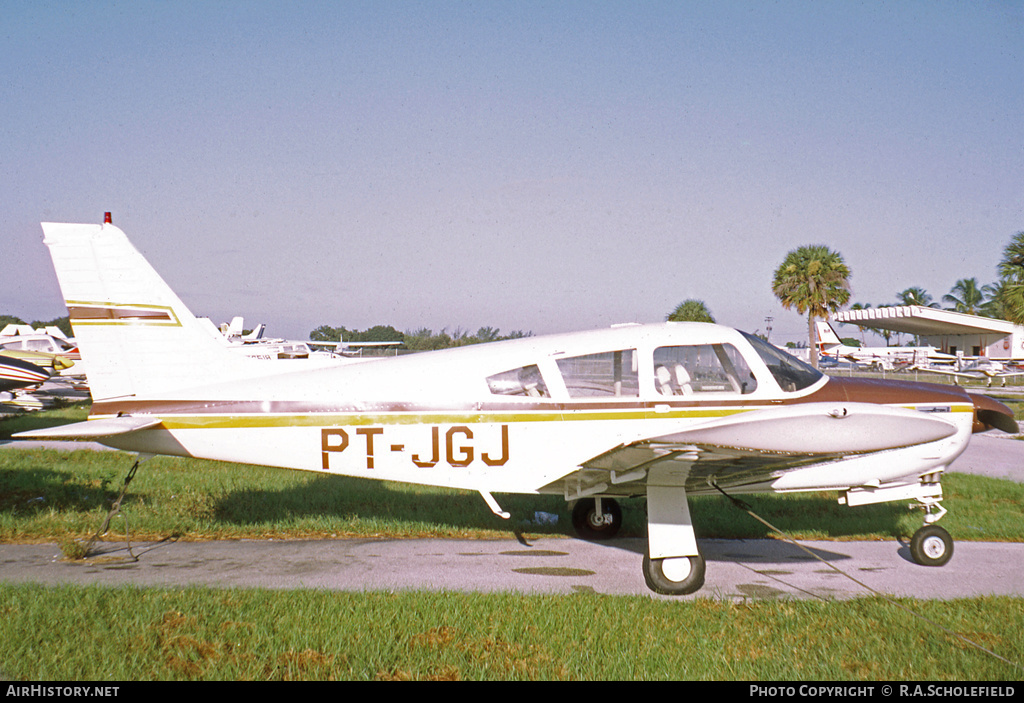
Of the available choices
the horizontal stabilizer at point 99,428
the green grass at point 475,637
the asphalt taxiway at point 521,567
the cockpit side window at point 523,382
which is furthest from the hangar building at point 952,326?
the horizontal stabilizer at point 99,428

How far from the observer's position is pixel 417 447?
19.6 feet

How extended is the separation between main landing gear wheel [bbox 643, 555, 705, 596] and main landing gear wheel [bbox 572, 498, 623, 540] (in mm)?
1796

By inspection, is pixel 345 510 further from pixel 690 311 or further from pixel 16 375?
pixel 690 311

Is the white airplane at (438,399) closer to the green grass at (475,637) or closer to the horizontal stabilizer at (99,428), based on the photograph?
the horizontal stabilizer at (99,428)

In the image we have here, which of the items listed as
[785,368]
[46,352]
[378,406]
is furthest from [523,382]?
[46,352]

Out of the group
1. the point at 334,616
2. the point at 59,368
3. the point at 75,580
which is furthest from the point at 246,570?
the point at 59,368

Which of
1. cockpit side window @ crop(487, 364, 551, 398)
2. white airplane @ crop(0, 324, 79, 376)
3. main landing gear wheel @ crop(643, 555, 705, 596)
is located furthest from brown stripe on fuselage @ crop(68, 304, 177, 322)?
white airplane @ crop(0, 324, 79, 376)

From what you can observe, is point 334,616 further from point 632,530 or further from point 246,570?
point 632,530

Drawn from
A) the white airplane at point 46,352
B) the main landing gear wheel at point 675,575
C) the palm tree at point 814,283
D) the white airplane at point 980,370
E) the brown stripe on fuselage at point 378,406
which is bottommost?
the white airplane at point 980,370

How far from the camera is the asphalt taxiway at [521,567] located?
568 cm

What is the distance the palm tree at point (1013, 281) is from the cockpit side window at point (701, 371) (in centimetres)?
2676

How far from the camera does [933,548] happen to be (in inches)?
253

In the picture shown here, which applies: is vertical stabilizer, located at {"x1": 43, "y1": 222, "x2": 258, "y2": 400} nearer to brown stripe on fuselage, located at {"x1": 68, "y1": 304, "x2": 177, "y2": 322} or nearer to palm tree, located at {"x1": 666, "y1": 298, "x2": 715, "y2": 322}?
brown stripe on fuselage, located at {"x1": 68, "y1": 304, "x2": 177, "y2": 322}

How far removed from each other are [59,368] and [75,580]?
20.4 metres
